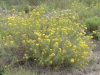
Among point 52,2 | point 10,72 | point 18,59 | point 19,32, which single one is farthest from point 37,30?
point 52,2

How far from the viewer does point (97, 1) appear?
8.78 m

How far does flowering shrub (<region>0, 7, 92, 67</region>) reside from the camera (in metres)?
4.74

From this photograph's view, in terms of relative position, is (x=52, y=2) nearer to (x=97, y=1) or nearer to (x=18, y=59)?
(x=97, y=1)

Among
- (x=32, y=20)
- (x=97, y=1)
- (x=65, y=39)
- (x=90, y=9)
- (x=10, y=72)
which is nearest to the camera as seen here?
(x=10, y=72)

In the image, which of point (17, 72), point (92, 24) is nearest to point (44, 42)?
point (17, 72)

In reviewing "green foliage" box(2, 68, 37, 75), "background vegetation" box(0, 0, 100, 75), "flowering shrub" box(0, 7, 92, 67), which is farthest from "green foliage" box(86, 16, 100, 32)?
"green foliage" box(2, 68, 37, 75)

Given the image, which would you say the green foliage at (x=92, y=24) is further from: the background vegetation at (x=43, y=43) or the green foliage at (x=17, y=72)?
the green foliage at (x=17, y=72)

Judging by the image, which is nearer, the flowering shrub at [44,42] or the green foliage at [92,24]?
the flowering shrub at [44,42]

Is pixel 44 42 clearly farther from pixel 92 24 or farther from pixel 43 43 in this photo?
pixel 92 24

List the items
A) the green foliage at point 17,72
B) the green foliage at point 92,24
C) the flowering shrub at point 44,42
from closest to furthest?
the green foliage at point 17,72, the flowering shrub at point 44,42, the green foliage at point 92,24

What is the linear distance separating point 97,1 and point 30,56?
4.56m

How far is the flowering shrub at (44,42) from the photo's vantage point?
474 cm

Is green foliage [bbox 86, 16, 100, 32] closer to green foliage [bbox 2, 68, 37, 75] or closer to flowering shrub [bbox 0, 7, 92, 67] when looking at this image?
flowering shrub [bbox 0, 7, 92, 67]

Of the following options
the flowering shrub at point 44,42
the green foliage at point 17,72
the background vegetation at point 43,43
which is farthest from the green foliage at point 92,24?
the green foliage at point 17,72
